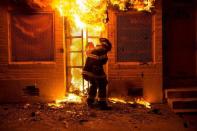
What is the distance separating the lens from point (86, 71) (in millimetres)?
9617

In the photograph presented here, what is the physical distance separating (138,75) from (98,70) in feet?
5.45

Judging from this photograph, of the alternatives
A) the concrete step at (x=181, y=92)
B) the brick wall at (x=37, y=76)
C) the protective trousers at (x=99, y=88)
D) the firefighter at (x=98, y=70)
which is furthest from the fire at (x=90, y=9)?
the protective trousers at (x=99, y=88)

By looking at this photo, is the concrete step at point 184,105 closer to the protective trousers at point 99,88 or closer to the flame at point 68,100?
the protective trousers at point 99,88

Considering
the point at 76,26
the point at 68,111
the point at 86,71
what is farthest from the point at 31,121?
the point at 76,26

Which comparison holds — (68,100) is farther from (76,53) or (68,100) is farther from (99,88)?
(76,53)

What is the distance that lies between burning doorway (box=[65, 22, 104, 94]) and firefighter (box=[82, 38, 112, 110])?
1507mm

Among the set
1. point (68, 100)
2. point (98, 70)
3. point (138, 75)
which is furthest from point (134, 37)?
point (68, 100)

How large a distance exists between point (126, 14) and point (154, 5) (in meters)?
0.91

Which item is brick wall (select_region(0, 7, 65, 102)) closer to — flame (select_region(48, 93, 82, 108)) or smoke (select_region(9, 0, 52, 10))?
flame (select_region(48, 93, 82, 108))

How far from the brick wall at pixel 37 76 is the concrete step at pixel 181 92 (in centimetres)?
331

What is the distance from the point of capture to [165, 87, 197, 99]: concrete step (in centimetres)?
1012

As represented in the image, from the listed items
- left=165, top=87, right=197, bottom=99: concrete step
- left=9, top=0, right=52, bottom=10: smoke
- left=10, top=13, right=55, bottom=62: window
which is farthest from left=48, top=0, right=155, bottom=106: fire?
left=165, top=87, right=197, bottom=99: concrete step

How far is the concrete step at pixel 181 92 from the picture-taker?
33.2 feet

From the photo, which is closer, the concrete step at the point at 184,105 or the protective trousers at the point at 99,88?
the protective trousers at the point at 99,88
